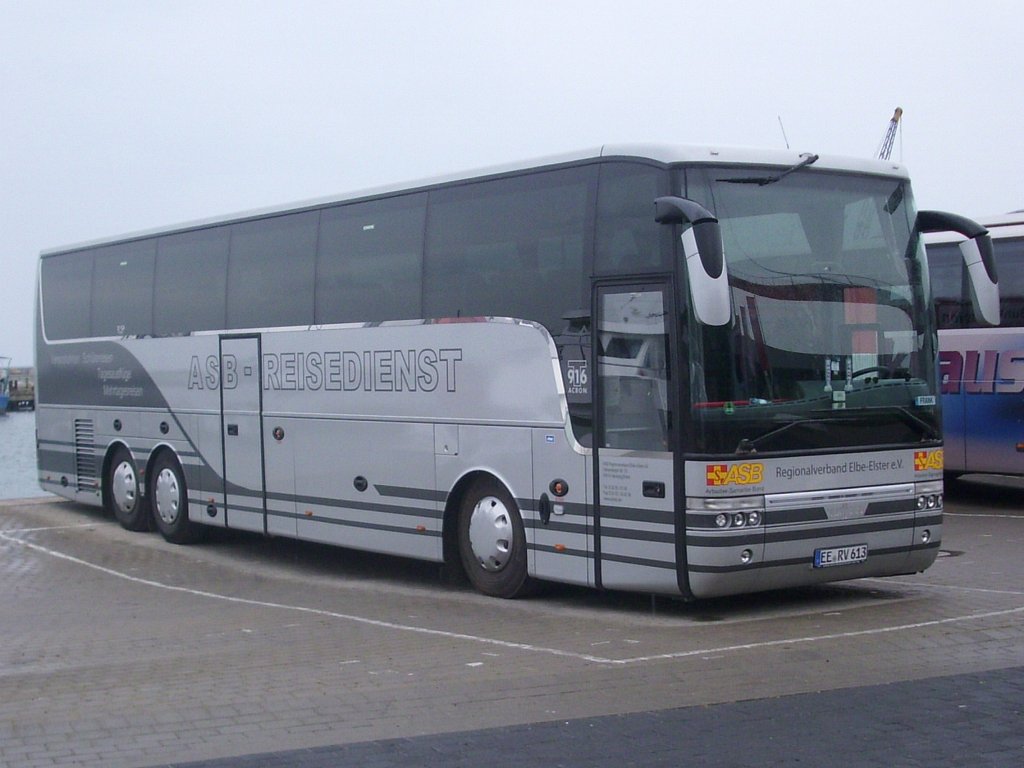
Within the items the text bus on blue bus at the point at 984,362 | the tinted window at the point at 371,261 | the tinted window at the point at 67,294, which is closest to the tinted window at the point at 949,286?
the text bus on blue bus at the point at 984,362

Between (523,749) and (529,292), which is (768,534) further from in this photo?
(523,749)

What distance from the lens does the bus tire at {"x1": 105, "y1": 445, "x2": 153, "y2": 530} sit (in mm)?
18797

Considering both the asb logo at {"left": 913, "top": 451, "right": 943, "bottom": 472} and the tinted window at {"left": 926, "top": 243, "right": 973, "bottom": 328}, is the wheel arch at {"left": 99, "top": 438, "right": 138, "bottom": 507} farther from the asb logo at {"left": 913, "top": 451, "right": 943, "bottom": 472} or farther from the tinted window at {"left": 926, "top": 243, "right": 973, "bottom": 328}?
the asb logo at {"left": 913, "top": 451, "right": 943, "bottom": 472}

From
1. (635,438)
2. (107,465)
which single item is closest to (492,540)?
(635,438)

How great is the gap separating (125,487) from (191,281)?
342 centimetres

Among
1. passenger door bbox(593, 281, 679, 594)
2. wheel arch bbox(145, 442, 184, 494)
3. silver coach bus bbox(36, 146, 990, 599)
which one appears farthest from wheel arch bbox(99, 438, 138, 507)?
passenger door bbox(593, 281, 679, 594)

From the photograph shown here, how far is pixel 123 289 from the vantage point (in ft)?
62.1

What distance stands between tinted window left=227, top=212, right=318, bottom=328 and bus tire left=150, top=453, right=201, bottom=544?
8.20ft

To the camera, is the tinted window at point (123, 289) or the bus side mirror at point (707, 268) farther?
the tinted window at point (123, 289)

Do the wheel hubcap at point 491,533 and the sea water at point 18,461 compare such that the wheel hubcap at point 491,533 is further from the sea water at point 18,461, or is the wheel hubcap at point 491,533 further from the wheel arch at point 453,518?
the sea water at point 18,461

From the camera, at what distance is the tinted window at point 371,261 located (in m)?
13.5

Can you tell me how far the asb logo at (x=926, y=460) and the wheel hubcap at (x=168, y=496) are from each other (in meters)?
9.80

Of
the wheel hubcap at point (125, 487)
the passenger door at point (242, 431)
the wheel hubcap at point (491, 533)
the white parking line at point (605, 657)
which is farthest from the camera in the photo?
the wheel hubcap at point (125, 487)

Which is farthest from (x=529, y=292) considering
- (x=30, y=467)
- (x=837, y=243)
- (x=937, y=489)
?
(x=30, y=467)
